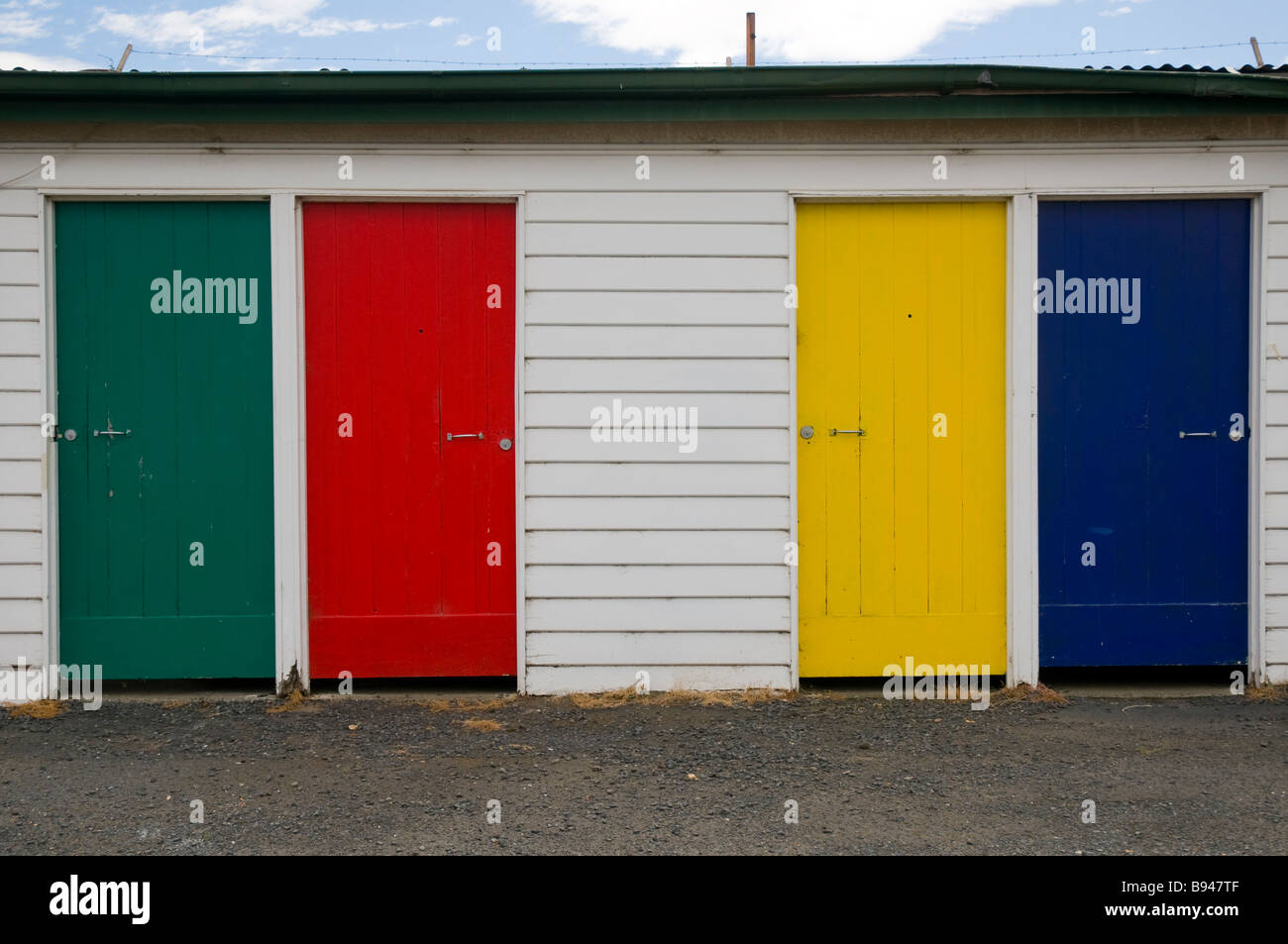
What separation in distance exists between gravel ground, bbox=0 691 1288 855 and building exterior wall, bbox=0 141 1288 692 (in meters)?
0.46

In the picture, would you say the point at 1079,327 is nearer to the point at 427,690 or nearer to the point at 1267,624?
the point at 1267,624

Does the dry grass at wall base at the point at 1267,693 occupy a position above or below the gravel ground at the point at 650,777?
above

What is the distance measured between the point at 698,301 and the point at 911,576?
1840 millimetres

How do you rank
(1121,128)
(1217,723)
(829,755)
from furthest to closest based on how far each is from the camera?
(1121,128) → (1217,723) → (829,755)

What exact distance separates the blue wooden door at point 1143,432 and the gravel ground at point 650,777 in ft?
1.62

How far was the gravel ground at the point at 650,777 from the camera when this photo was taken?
379 centimetres

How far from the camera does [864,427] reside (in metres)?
5.71

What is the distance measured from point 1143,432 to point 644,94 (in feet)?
10.3

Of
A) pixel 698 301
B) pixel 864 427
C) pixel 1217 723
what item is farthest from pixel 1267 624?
pixel 698 301

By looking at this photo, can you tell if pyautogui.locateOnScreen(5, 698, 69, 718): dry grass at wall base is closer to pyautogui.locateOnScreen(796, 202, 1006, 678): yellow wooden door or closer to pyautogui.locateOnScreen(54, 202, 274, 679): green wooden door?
pyautogui.locateOnScreen(54, 202, 274, 679): green wooden door

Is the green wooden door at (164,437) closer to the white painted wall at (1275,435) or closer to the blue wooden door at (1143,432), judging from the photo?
the blue wooden door at (1143,432)

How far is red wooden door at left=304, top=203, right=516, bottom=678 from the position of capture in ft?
18.5
